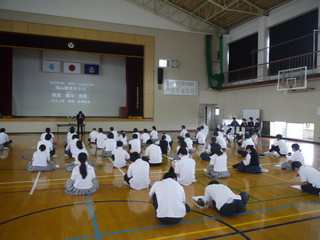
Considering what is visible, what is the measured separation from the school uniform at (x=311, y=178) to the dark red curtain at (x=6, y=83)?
1570cm

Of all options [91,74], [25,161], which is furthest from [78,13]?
[25,161]

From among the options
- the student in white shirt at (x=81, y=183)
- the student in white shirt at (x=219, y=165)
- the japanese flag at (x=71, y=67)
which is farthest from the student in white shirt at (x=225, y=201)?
the japanese flag at (x=71, y=67)

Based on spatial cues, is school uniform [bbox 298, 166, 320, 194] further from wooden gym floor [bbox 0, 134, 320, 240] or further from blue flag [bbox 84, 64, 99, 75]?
blue flag [bbox 84, 64, 99, 75]

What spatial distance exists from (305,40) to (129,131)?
39.0 ft

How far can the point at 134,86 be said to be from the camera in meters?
17.6

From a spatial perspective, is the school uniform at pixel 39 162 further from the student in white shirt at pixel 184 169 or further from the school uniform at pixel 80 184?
the student in white shirt at pixel 184 169

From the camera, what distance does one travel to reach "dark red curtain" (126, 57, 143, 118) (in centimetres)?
1747

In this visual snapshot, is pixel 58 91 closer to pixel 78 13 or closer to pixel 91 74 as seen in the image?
pixel 91 74

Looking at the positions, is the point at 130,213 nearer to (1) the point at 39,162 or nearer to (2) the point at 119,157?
(2) the point at 119,157

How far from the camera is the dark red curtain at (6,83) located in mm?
14930

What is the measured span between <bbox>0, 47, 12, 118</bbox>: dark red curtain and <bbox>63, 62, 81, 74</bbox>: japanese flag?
10.8 ft

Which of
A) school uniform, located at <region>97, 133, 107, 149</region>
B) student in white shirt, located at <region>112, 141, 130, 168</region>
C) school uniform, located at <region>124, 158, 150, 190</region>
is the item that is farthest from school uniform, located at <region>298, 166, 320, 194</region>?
school uniform, located at <region>97, 133, 107, 149</region>

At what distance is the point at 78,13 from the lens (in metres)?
15.8

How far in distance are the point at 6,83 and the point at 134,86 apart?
790 centimetres
